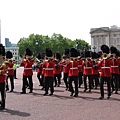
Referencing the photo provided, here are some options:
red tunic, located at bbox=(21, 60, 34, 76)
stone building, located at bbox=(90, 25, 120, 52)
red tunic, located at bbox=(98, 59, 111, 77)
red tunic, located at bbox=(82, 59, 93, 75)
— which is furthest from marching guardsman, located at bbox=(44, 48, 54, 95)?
stone building, located at bbox=(90, 25, 120, 52)

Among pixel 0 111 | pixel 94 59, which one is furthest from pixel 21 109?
pixel 94 59

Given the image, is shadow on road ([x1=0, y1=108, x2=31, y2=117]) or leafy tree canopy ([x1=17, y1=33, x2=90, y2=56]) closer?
shadow on road ([x1=0, y1=108, x2=31, y2=117])

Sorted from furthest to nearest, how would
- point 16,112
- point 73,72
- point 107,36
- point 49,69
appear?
1. point 107,36
2. point 49,69
3. point 73,72
4. point 16,112

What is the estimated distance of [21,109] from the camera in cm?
833

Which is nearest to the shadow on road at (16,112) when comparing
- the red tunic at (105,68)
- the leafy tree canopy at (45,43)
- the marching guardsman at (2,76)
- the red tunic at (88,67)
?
the marching guardsman at (2,76)

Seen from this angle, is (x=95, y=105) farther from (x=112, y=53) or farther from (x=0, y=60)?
(x=112, y=53)

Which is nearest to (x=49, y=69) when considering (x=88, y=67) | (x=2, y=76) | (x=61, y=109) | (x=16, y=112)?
(x=88, y=67)

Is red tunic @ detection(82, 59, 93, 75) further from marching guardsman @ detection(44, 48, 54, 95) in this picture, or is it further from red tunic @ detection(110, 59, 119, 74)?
marching guardsman @ detection(44, 48, 54, 95)

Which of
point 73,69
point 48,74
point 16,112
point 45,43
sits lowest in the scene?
point 16,112

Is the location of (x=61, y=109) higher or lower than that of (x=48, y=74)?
lower

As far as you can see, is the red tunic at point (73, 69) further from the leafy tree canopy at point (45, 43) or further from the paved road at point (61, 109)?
the leafy tree canopy at point (45, 43)

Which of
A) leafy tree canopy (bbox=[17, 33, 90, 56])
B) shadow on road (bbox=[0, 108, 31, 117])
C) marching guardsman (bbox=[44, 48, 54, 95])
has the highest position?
leafy tree canopy (bbox=[17, 33, 90, 56])

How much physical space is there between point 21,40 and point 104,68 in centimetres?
8723

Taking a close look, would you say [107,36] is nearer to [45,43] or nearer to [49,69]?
[45,43]
